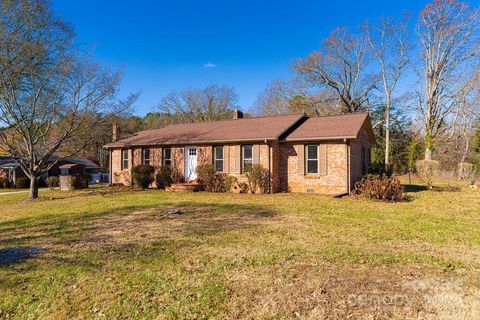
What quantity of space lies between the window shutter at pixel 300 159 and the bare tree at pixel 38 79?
1131 centimetres

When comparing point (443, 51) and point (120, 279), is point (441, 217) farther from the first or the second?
point (443, 51)

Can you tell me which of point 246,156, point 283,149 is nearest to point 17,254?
point 246,156

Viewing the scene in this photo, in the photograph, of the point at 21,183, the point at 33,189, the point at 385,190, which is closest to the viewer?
the point at 385,190

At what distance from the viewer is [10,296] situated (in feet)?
13.9

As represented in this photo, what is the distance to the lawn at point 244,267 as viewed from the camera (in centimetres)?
377

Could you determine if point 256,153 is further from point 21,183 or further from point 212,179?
point 21,183

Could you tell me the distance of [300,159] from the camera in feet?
50.8

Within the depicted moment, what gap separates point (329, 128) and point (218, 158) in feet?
21.1

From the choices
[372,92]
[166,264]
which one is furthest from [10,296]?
[372,92]

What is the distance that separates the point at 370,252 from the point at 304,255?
4.31 ft

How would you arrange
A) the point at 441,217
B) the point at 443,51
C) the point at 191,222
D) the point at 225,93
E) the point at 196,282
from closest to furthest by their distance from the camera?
the point at 196,282, the point at 191,222, the point at 441,217, the point at 443,51, the point at 225,93

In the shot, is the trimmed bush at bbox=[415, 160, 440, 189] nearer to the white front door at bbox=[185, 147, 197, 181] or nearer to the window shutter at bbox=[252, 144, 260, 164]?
the window shutter at bbox=[252, 144, 260, 164]

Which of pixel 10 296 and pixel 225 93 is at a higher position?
pixel 225 93

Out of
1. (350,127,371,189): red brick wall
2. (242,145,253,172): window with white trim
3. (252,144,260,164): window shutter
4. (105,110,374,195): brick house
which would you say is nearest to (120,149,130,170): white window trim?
(105,110,374,195): brick house
